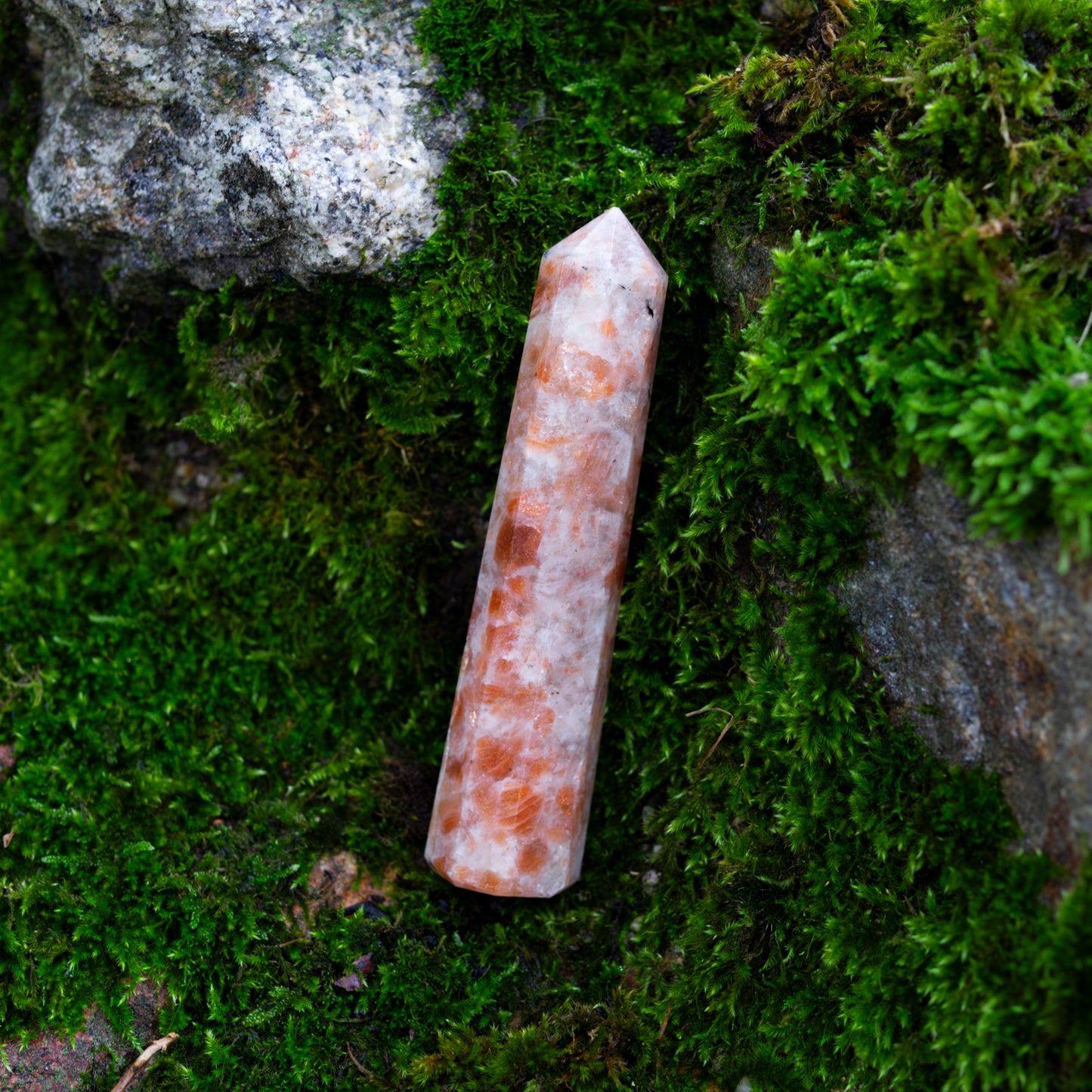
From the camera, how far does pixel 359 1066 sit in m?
2.42

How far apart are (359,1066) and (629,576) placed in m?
1.63

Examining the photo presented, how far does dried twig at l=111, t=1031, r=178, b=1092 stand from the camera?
2373mm

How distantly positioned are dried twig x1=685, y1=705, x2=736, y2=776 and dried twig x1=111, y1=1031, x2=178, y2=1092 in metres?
1.71

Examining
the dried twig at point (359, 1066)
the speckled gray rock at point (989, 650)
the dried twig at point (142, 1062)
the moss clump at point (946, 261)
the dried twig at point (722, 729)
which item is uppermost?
the moss clump at point (946, 261)

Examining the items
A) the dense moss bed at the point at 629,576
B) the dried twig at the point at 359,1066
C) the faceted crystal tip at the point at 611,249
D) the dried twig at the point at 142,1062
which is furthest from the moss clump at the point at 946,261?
the dried twig at the point at 142,1062

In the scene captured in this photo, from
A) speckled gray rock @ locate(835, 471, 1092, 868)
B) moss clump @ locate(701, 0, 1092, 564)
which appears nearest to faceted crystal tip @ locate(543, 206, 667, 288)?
moss clump @ locate(701, 0, 1092, 564)

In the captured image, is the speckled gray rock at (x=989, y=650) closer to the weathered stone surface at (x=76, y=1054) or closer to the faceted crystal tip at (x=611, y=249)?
the faceted crystal tip at (x=611, y=249)

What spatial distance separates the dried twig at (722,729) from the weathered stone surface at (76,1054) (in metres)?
1.74

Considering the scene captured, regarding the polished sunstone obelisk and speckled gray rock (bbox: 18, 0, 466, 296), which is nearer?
the polished sunstone obelisk

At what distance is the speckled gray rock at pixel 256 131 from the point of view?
255 cm

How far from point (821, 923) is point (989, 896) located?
46 cm

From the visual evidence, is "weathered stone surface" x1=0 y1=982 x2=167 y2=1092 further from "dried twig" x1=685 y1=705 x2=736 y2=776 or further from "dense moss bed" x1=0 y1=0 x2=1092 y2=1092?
"dried twig" x1=685 y1=705 x2=736 y2=776

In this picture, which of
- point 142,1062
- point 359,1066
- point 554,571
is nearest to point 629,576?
point 554,571

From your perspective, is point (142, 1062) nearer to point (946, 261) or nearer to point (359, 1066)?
point (359, 1066)
